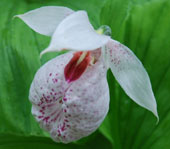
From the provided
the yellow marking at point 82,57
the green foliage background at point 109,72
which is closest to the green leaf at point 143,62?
the green foliage background at point 109,72

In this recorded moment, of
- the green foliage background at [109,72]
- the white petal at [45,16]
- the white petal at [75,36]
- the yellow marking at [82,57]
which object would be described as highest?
the white petal at [75,36]

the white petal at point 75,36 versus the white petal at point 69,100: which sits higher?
the white petal at point 75,36

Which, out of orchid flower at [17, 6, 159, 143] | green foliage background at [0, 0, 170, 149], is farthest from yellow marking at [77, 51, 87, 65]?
green foliage background at [0, 0, 170, 149]

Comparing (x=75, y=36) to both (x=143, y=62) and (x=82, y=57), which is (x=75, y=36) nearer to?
(x=82, y=57)

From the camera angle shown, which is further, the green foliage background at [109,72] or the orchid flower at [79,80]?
the green foliage background at [109,72]

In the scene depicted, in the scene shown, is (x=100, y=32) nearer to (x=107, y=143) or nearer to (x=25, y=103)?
(x=25, y=103)

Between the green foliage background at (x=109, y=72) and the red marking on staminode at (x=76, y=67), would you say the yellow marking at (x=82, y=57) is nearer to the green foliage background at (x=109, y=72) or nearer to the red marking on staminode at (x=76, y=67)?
the red marking on staminode at (x=76, y=67)
